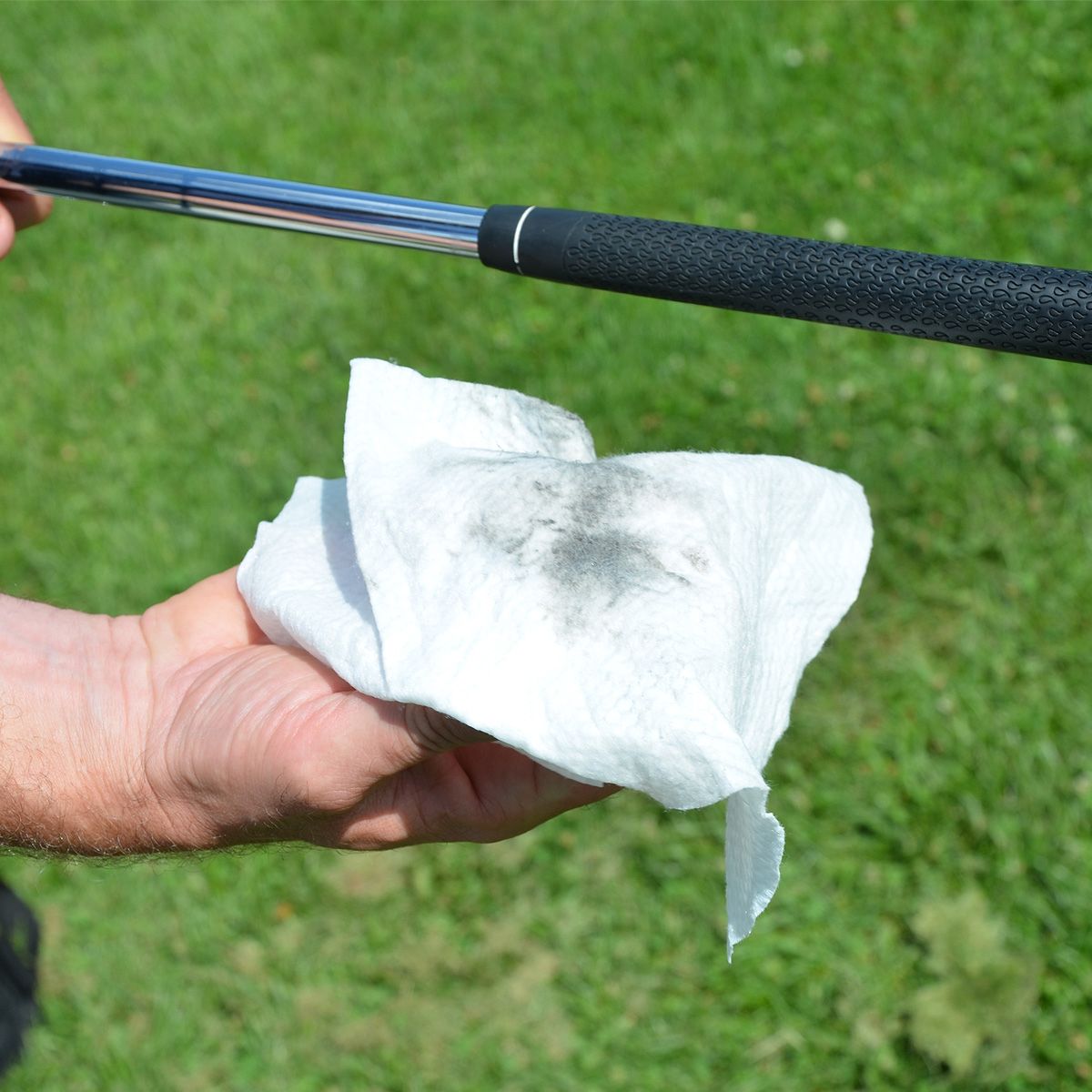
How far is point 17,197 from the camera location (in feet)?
6.67

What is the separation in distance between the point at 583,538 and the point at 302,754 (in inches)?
15.9

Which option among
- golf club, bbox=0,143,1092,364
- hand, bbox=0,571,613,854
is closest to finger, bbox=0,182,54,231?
golf club, bbox=0,143,1092,364

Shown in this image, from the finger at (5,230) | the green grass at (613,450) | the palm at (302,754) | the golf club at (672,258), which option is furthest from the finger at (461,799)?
the finger at (5,230)

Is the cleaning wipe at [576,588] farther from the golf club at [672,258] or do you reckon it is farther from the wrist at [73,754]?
the wrist at [73,754]

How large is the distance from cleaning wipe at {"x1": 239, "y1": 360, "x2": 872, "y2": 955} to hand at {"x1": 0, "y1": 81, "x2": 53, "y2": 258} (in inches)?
33.8

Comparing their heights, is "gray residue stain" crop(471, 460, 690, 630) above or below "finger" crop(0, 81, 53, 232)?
below

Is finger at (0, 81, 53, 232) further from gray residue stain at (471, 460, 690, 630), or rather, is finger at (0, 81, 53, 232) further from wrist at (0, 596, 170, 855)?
gray residue stain at (471, 460, 690, 630)

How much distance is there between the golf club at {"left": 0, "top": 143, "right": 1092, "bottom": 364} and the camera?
1.12 metres

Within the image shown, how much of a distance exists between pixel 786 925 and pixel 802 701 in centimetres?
51

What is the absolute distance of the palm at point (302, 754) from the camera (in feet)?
4.32

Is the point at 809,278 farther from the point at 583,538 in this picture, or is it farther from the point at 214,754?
the point at 214,754

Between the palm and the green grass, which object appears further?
the green grass


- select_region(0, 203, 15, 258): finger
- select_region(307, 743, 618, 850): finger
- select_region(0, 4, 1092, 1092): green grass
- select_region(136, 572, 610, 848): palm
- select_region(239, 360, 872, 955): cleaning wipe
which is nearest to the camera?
select_region(239, 360, 872, 955): cleaning wipe

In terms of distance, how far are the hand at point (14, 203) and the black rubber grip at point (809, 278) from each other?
0.97m
